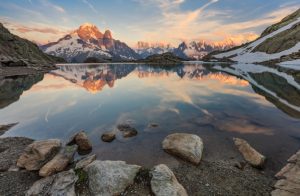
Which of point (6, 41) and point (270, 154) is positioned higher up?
point (6, 41)

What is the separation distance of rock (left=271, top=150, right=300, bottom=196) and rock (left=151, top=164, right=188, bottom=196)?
4.85 metres

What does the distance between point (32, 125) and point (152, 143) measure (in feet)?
45.4

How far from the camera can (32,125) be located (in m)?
22.8

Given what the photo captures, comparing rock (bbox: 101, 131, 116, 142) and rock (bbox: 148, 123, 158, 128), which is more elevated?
rock (bbox: 101, 131, 116, 142)

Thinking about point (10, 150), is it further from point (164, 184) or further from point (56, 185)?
point (164, 184)

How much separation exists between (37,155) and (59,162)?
5.42 ft

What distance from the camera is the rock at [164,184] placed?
10.7 m

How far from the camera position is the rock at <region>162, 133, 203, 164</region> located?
14.5m

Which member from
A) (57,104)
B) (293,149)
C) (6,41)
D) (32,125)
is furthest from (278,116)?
(6,41)

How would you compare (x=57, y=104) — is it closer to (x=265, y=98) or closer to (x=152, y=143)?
(x=152, y=143)

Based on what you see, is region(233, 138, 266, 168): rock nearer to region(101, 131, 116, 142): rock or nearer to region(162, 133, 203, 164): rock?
region(162, 133, 203, 164): rock

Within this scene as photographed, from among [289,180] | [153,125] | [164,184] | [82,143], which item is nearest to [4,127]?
[82,143]

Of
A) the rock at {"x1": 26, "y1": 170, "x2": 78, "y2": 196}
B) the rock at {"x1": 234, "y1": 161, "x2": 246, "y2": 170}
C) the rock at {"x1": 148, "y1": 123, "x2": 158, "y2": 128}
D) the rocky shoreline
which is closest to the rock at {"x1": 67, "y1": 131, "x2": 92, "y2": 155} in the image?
the rocky shoreline

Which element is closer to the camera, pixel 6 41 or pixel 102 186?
pixel 102 186
